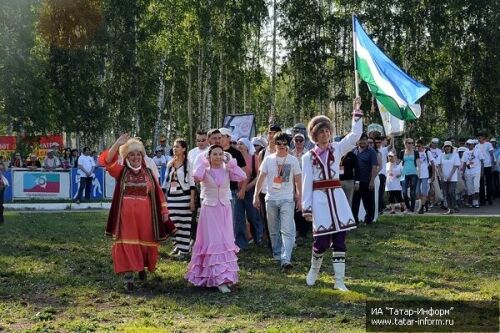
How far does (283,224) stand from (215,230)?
5.37 ft

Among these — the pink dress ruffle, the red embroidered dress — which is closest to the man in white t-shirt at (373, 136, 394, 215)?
the pink dress ruffle

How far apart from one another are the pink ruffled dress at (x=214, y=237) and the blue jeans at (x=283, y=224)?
1254 mm

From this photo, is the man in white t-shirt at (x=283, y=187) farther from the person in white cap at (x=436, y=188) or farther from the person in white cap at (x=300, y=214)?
the person in white cap at (x=436, y=188)

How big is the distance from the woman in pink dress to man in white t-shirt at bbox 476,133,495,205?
13736 mm

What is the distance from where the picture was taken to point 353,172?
48.6ft

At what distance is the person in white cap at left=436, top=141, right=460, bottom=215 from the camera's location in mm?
19875

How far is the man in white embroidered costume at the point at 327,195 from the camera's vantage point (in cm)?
888

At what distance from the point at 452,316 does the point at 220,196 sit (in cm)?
348

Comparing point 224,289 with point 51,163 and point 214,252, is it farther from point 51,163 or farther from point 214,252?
point 51,163

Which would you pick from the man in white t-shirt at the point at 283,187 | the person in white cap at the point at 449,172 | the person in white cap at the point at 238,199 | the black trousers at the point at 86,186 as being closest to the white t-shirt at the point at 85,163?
the black trousers at the point at 86,186

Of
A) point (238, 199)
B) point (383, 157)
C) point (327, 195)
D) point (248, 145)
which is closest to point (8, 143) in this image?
point (383, 157)

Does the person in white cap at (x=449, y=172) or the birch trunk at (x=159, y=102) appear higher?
the birch trunk at (x=159, y=102)

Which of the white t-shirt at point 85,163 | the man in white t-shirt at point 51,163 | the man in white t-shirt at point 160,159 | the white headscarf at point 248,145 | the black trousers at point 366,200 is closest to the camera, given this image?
the white headscarf at point 248,145

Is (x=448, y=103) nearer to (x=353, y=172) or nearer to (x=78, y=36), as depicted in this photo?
(x=78, y=36)
